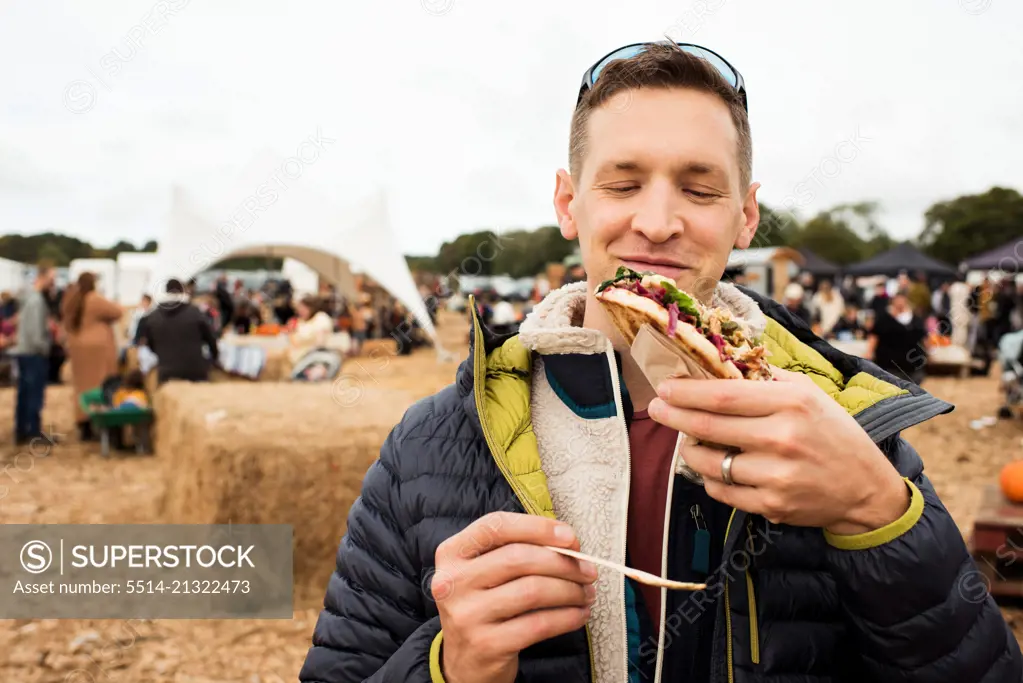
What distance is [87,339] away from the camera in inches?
460

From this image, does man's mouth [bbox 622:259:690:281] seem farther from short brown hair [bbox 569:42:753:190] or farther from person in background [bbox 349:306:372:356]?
person in background [bbox 349:306:372:356]

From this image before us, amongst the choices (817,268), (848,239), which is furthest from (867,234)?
(817,268)

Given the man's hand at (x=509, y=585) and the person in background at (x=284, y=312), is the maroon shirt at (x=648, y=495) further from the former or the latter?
the person in background at (x=284, y=312)

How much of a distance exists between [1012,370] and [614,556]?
1394cm

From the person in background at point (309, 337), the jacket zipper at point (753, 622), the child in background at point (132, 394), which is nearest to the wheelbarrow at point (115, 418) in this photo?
the child in background at point (132, 394)

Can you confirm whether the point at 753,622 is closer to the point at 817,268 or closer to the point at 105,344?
the point at 105,344

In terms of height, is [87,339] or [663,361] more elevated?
[663,361]

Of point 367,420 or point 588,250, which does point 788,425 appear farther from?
point 367,420

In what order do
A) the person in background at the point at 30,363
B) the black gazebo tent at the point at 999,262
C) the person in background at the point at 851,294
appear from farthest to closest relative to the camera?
1. the person in background at the point at 851,294
2. the black gazebo tent at the point at 999,262
3. the person in background at the point at 30,363

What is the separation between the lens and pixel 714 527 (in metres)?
1.79

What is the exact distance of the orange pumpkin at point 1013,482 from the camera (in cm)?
632

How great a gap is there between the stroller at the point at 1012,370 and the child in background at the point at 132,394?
13.5 m

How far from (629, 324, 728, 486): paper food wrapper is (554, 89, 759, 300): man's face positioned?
20cm

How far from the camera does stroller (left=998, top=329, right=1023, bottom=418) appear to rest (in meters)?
12.4
